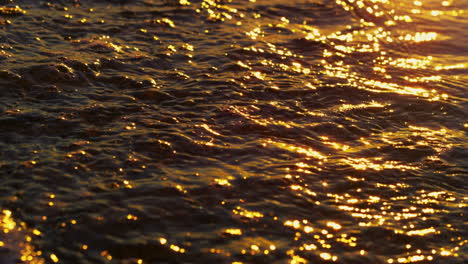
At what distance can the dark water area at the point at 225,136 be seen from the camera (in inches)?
158

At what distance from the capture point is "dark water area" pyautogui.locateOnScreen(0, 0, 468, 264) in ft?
13.2

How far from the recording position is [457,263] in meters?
3.99

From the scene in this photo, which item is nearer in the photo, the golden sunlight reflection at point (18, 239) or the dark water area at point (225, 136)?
the golden sunlight reflection at point (18, 239)

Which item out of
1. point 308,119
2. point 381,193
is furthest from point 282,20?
point 381,193

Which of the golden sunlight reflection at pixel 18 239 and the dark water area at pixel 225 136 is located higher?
the dark water area at pixel 225 136

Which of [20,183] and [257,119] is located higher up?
[257,119]

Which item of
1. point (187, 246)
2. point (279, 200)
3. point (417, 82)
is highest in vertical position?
point (417, 82)

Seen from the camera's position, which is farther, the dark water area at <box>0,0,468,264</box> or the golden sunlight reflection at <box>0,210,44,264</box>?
the dark water area at <box>0,0,468,264</box>

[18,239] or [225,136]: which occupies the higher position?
[225,136]

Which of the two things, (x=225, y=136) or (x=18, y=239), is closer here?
(x=18, y=239)

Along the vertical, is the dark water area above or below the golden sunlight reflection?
above

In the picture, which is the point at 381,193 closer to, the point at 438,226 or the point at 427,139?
the point at 438,226

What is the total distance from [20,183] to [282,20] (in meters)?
5.20

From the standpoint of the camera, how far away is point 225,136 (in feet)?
17.5
